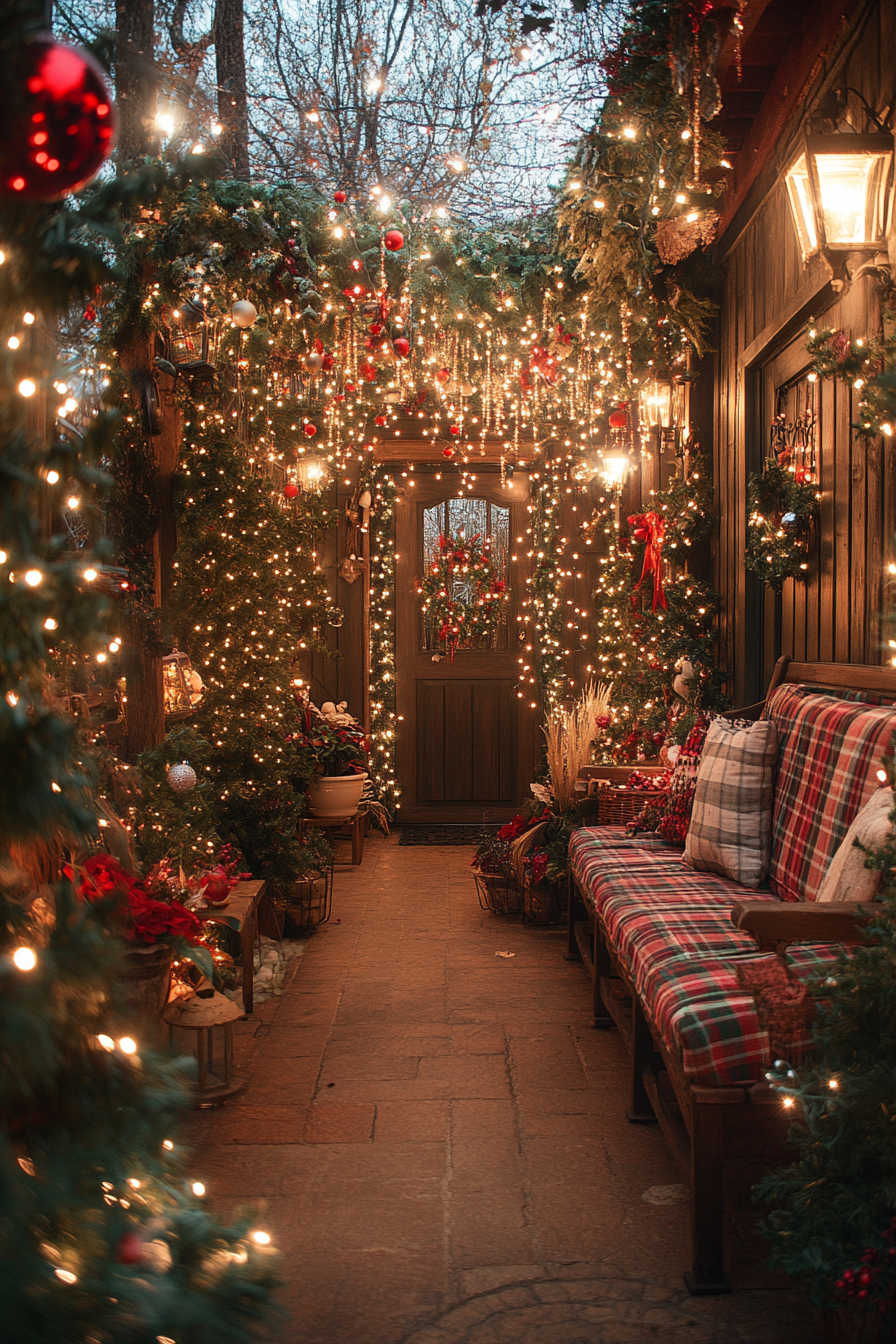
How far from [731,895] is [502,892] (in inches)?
89.4

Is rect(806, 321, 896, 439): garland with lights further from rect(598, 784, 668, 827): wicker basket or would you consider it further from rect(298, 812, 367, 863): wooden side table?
rect(298, 812, 367, 863): wooden side table

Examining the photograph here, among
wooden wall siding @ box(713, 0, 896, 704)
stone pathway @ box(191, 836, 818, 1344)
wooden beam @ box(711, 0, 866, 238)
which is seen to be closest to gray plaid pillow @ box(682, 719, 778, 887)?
wooden wall siding @ box(713, 0, 896, 704)

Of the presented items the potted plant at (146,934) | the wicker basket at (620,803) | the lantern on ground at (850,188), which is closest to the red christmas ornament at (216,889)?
the potted plant at (146,934)

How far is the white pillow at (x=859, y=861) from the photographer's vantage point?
Answer: 2.06 m

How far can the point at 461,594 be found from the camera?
729 cm

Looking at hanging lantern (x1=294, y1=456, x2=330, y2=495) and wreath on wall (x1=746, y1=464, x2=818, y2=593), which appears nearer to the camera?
wreath on wall (x1=746, y1=464, x2=818, y2=593)

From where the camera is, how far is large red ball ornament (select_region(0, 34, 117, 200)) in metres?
0.88

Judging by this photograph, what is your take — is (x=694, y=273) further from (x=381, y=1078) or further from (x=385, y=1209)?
(x=385, y=1209)

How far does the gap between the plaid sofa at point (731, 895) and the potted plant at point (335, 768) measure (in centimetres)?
234

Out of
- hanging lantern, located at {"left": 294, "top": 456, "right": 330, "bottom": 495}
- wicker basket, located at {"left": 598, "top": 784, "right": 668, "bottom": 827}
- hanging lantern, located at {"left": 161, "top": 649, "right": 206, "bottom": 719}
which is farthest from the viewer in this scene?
hanging lantern, located at {"left": 294, "top": 456, "right": 330, "bottom": 495}

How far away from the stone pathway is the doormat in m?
2.68

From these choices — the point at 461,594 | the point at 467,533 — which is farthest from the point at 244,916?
the point at 467,533

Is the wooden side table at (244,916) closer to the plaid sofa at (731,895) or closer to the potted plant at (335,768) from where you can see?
the plaid sofa at (731,895)

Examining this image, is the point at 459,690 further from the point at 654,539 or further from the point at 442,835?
the point at 654,539
